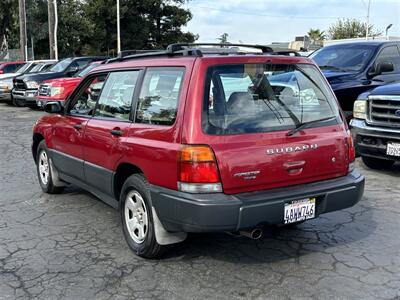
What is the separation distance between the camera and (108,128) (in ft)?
15.0

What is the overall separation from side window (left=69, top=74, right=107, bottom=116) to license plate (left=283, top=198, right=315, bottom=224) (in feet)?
7.87

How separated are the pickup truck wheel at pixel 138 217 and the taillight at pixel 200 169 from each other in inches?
20.3

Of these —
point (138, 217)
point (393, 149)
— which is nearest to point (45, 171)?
point (138, 217)

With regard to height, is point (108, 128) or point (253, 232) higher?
point (108, 128)

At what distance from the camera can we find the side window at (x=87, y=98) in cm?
515

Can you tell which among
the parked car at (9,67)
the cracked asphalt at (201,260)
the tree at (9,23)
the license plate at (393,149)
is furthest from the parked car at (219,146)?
the tree at (9,23)

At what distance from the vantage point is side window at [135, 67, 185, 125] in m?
3.87

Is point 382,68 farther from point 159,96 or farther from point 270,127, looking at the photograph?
point 159,96

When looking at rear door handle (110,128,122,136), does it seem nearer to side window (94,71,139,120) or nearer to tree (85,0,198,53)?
side window (94,71,139,120)

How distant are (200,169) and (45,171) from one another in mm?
3492

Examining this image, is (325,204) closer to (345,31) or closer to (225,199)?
(225,199)

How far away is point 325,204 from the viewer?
13.1 ft

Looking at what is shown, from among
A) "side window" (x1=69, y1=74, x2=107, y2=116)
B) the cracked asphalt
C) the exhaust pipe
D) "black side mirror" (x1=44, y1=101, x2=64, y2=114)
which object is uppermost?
"side window" (x1=69, y1=74, x2=107, y2=116)

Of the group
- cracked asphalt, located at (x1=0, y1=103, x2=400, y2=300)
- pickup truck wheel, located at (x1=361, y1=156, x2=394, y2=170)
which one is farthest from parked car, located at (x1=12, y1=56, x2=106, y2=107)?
cracked asphalt, located at (x1=0, y1=103, x2=400, y2=300)
